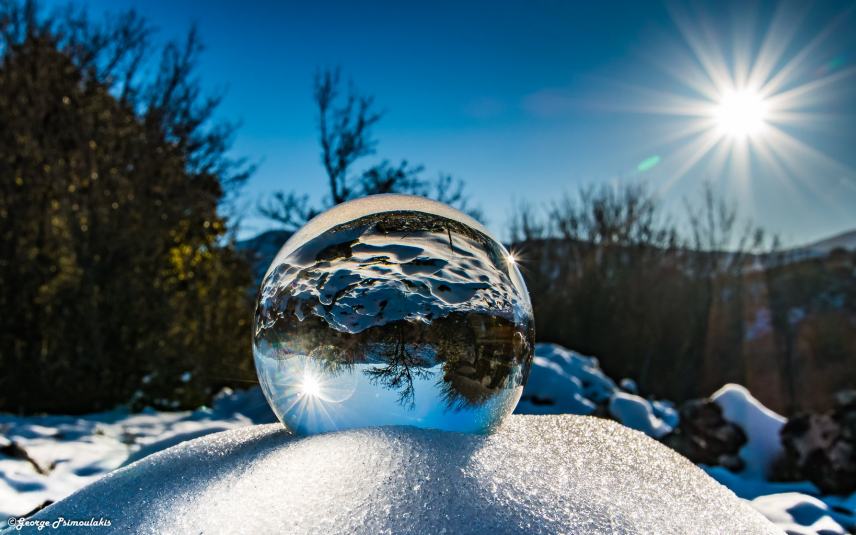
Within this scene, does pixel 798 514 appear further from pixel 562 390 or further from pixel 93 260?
pixel 93 260

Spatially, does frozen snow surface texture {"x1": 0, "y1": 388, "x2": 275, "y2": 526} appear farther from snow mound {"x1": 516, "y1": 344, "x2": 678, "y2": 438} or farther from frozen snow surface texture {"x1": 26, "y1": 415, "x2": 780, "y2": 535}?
snow mound {"x1": 516, "y1": 344, "x2": 678, "y2": 438}

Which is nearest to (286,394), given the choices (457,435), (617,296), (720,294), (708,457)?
(457,435)

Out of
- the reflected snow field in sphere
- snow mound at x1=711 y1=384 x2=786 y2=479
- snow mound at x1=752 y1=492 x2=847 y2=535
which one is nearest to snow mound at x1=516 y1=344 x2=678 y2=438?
snow mound at x1=711 y1=384 x2=786 y2=479

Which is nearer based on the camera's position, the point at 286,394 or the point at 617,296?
the point at 286,394

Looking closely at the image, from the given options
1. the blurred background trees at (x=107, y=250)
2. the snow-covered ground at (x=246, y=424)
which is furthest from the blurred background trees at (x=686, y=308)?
the snow-covered ground at (x=246, y=424)

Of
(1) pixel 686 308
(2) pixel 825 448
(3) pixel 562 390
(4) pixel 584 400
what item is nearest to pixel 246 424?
(3) pixel 562 390

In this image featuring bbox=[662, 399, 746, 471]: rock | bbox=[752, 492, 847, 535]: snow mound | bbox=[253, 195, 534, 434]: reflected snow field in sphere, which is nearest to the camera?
bbox=[253, 195, 534, 434]: reflected snow field in sphere

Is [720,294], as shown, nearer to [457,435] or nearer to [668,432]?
[668,432]
